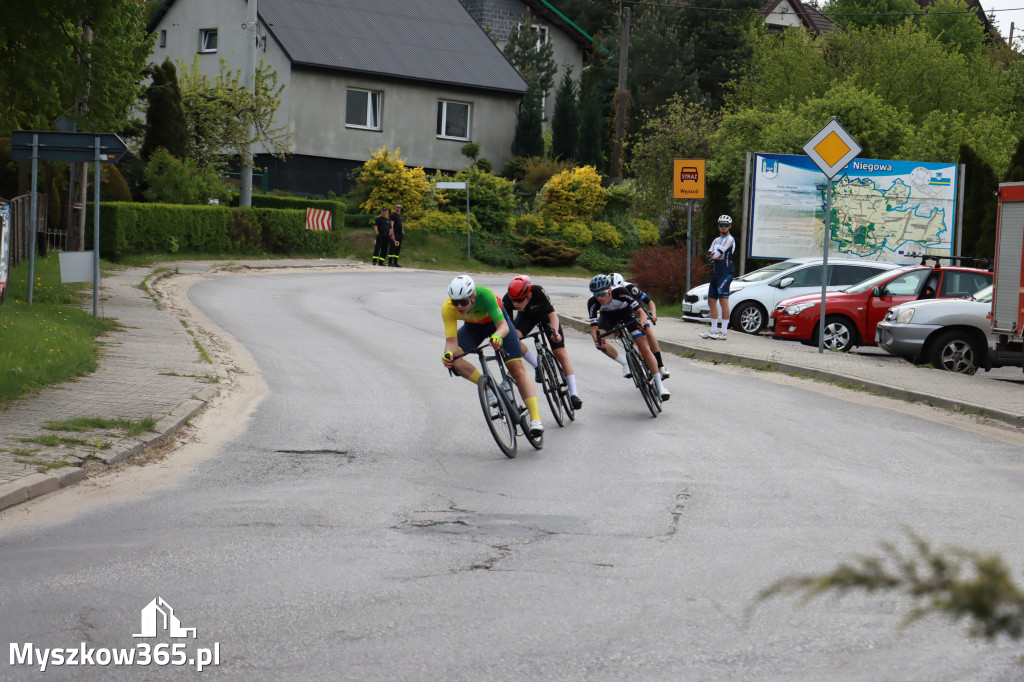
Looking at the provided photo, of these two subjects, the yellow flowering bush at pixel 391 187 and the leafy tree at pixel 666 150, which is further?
the yellow flowering bush at pixel 391 187

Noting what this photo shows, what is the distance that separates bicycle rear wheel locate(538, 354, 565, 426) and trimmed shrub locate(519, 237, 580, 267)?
3029 centimetres

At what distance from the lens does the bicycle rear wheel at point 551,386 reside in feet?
37.5

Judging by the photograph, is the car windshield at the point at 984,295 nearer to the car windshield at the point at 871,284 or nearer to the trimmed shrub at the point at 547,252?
the car windshield at the point at 871,284

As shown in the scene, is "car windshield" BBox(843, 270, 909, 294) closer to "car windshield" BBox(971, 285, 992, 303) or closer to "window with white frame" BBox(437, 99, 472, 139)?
"car windshield" BBox(971, 285, 992, 303)

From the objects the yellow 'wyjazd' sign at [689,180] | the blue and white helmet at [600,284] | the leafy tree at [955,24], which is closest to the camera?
the blue and white helmet at [600,284]

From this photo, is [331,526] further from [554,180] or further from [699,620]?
[554,180]

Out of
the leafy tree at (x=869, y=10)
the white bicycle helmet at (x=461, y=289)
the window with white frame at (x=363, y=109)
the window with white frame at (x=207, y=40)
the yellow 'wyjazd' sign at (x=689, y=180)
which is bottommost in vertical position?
the white bicycle helmet at (x=461, y=289)

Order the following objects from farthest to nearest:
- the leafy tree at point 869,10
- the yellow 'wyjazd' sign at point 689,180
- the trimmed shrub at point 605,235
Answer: the leafy tree at point 869,10, the trimmed shrub at point 605,235, the yellow 'wyjazd' sign at point 689,180

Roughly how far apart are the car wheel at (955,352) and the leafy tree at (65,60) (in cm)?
1301

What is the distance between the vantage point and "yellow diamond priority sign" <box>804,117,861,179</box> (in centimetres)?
1708

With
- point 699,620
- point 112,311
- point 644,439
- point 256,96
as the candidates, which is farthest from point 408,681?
point 256,96

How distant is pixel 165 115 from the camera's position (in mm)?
36438

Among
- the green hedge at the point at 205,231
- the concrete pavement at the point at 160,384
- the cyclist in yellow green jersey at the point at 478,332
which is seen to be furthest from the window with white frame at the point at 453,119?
the cyclist in yellow green jersey at the point at 478,332

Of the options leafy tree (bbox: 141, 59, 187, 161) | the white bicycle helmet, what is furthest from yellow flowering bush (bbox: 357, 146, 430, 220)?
the white bicycle helmet
